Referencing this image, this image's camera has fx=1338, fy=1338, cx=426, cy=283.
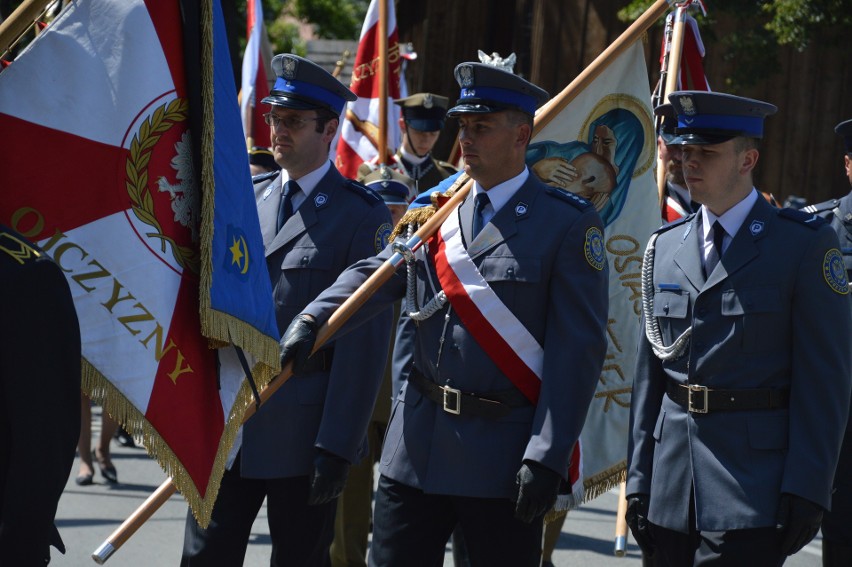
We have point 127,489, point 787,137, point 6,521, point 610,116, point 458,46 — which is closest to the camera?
point 6,521

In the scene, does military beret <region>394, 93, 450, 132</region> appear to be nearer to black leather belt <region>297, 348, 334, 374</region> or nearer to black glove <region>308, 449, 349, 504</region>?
black leather belt <region>297, 348, 334, 374</region>

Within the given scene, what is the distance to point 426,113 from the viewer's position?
8742 millimetres

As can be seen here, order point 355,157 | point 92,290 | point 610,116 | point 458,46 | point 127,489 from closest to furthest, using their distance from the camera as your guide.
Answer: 1. point 92,290
2. point 610,116
3. point 127,489
4. point 355,157
5. point 458,46

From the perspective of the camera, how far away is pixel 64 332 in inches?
110

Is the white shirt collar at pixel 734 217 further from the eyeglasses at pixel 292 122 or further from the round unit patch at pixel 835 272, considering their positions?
the eyeglasses at pixel 292 122

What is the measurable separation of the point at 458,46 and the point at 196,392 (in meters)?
16.6

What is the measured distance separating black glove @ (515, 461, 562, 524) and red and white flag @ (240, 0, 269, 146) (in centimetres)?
581

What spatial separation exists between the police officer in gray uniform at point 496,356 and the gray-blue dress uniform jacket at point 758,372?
1.06 ft

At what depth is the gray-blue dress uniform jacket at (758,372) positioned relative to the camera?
3.98 metres

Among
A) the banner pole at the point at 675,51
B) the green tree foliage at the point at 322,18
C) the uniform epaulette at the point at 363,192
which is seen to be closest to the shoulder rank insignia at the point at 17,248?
the uniform epaulette at the point at 363,192

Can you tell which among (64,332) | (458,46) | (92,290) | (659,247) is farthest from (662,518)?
(458,46)

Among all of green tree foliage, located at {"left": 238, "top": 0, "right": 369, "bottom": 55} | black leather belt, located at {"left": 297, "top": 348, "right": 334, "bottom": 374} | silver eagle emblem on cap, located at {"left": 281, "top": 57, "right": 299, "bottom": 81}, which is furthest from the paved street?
green tree foliage, located at {"left": 238, "top": 0, "right": 369, "bottom": 55}

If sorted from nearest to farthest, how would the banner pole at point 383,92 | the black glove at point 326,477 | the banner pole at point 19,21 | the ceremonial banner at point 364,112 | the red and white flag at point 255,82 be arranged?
1. the banner pole at point 19,21
2. the black glove at point 326,477
3. the banner pole at point 383,92
4. the red and white flag at point 255,82
5. the ceremonial banner at point 364,112

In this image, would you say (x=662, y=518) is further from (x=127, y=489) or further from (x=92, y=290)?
(x=127, y=489)
